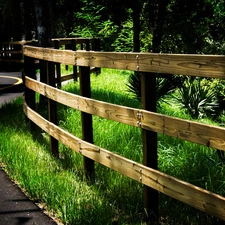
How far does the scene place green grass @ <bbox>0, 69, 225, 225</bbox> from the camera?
13.7 feet

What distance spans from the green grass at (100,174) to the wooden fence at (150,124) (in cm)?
27

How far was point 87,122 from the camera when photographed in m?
5.09

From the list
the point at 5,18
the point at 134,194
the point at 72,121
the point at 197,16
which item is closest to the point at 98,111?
the point at 134,194

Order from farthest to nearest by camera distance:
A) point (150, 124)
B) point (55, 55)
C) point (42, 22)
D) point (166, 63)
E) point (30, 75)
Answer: point (42, 22) < point (30, 75) < point (55, 55) < point (150, 124) < point (166, 63)

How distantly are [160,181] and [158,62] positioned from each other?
968 millimetres

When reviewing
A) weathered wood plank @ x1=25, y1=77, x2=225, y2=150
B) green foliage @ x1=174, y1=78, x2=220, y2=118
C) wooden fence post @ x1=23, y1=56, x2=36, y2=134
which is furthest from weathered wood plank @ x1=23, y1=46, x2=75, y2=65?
green foliage @ x1=174, y1=78, x2=220, y2=118

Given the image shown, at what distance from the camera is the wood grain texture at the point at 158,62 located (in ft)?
9.98

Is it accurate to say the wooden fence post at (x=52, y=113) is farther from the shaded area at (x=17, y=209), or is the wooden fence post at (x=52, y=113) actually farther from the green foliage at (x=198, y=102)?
the green foliage at (x=198, y=102)

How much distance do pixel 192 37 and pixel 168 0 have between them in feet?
6.29

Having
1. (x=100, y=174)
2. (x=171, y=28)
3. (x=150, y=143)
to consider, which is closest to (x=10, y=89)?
(x=171, y=28)

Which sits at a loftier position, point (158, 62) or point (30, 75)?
point (158, 62)

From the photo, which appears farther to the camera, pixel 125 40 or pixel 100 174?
pixel 125 40

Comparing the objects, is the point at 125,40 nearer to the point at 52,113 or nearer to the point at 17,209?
the point at 52,113

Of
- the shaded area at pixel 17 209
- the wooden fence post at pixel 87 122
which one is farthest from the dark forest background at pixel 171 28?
the shaded area at pixel 17 209
